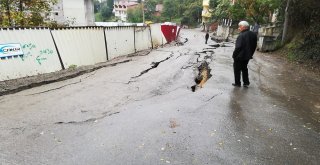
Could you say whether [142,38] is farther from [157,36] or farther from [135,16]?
[135,16]

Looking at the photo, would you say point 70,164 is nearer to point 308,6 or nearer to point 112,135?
point 112,135

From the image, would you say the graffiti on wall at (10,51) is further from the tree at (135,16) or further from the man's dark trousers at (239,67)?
the tree at (135,16)

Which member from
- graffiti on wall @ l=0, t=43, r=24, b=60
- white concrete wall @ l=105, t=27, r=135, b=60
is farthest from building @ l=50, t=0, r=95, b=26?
graffiti on wall @ l=0, t=43, r=24, b=60

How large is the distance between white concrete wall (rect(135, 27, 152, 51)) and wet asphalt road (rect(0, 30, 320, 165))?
906 centimetres

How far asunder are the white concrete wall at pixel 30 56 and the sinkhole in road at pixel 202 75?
5.11 meters

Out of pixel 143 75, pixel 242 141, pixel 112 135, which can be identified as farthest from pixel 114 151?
pixel 143 75

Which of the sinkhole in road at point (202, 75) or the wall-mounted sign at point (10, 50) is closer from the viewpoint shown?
the wall-mounted sign at point (10, 50)

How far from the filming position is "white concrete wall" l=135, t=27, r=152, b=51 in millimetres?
16969

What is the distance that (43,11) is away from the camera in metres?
13.0

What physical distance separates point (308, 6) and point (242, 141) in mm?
14639

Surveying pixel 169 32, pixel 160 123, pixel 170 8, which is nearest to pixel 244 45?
pixel 160 123

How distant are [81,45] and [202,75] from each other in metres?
5.17

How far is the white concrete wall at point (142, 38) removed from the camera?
1697cm

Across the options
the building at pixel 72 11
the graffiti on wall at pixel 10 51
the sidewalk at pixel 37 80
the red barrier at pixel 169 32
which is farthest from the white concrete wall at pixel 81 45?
the building at pixel 72 11
